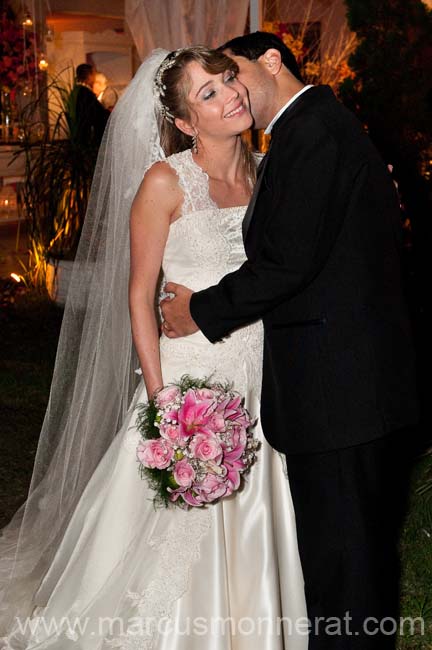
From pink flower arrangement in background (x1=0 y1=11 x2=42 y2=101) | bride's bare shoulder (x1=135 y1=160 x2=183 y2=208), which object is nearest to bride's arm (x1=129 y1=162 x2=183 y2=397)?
bride's bare shoulder (x1=135 y1=160 x2=183 y2=208)

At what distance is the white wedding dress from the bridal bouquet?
0.32 m

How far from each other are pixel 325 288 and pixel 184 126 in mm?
793

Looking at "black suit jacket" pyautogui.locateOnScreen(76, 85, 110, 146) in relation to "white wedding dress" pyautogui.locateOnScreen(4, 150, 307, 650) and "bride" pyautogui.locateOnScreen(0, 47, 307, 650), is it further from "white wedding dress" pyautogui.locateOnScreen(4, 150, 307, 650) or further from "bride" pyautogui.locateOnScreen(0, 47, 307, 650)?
"white wedding dress" pyautogui.locateOnScreen(4, 150, 307, 650)

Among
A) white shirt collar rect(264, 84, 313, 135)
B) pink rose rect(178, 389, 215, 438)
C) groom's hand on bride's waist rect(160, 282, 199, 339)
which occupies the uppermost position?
white shirt collar rect(264, 84, 313, 135)

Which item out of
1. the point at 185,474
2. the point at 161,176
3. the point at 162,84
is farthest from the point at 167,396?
the point at 162,84

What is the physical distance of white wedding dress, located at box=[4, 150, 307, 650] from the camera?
2.69 m

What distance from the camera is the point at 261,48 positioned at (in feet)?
8.32

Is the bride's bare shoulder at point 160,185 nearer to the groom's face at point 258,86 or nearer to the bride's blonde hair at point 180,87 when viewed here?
the bride's blonde hair at point 180,87

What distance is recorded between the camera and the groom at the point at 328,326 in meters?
2.23

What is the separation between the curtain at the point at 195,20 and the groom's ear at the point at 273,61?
350 cm

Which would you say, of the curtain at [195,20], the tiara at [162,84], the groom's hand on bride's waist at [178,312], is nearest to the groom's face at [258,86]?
the tiara at [162,84]

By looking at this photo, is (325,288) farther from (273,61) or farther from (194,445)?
(273,61)

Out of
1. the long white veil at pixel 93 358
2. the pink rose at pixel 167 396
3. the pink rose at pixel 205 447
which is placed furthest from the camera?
the long white veil at pixel 93 358

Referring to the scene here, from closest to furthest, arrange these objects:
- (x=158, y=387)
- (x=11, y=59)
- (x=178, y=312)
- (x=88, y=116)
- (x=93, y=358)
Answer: (x=178, y=312) → (x=158, y=387) → (x=93, y=358) → (x=88, y=116) → (x=11, y=59)
